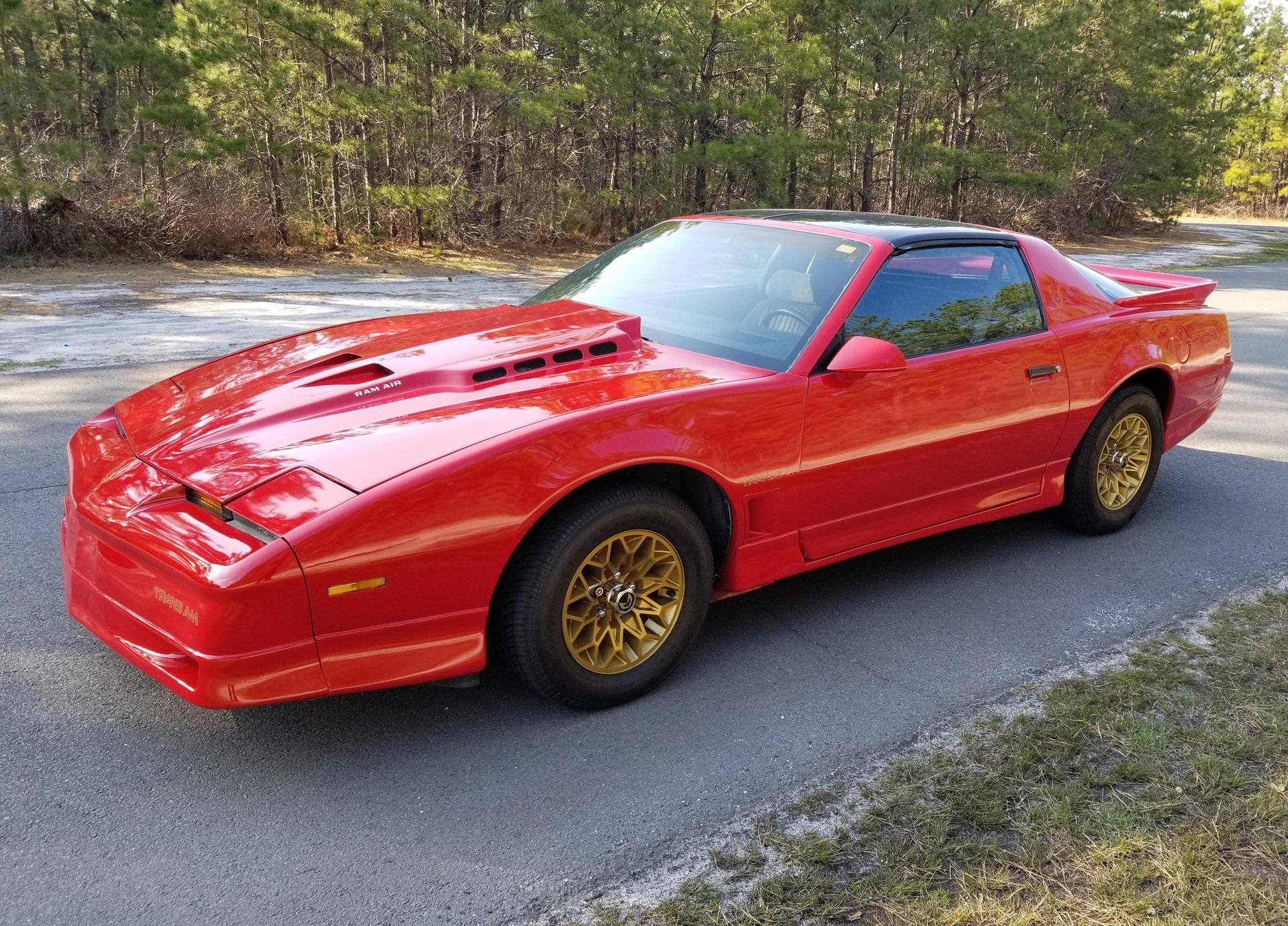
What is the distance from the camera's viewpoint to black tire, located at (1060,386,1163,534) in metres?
4.70

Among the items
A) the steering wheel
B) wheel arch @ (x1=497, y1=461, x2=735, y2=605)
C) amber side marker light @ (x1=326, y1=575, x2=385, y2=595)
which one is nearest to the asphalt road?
wheel arch @ (x1=497, y1=461, x2=735, y2=605)

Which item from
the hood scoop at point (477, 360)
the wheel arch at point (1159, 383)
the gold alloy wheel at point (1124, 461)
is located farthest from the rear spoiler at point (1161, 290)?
the hood scoop at point (477, 360)

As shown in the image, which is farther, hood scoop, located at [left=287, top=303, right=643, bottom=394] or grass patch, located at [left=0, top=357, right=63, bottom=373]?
grass patch, located at [left=0, top=357, right=63, bottom=373]

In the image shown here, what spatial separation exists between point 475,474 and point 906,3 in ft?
75.2

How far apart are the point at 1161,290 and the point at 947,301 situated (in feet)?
5.66

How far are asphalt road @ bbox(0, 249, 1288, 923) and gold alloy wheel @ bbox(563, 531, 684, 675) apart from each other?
19 cm

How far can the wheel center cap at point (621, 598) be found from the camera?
124 inches

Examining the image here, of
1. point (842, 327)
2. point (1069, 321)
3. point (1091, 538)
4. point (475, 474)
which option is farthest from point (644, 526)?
point (1091, 538)

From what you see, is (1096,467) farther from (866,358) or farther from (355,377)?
(355,377)

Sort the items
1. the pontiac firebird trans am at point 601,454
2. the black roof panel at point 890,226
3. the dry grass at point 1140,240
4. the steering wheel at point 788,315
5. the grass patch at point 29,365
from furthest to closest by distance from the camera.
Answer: the dry grass at point 1140,240 → the grass patch at point 29,365 → the black roof panel at point 890,226 → the steering wheel at point 788,315 → the pontiac firebird trans am at point 601,454

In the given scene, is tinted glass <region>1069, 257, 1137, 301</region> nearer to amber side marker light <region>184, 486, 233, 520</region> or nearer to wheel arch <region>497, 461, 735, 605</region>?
wheel arch <region>497, 461, 735, 605</region>

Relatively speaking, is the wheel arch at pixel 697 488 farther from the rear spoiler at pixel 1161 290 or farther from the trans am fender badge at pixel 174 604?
the rear spoiler at pixel 1161 290

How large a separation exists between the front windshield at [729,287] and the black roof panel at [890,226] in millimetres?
168

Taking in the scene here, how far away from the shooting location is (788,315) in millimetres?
3818
